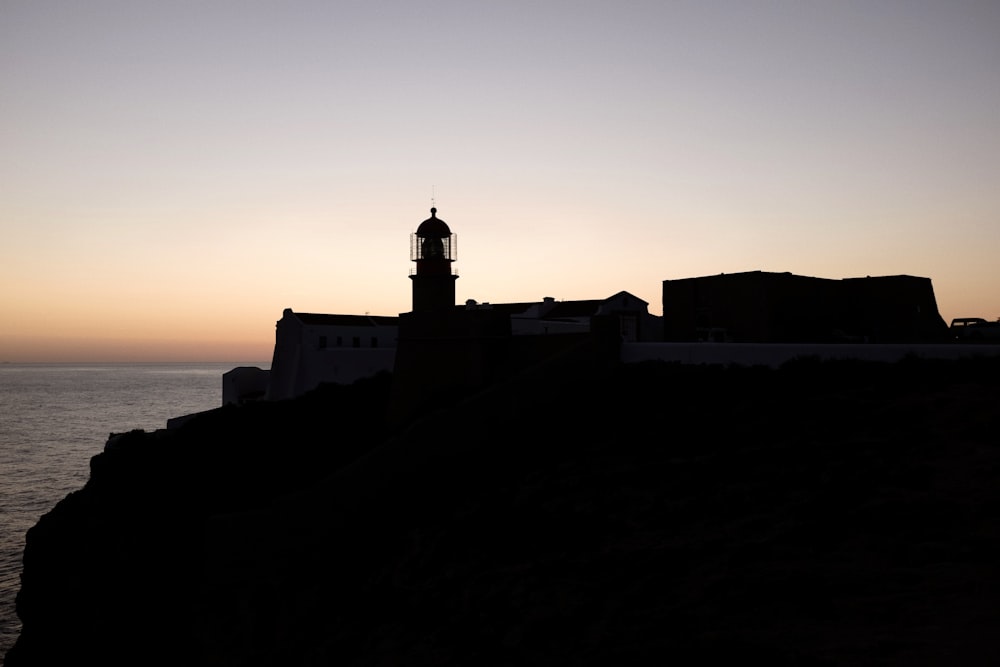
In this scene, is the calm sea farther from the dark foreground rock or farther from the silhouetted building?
the silhouetted building

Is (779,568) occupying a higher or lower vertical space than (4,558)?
higher

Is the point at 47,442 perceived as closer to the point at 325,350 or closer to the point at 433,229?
the point at 325,350

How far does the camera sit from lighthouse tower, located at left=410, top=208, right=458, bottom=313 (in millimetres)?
28688

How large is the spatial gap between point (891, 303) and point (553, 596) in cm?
2373

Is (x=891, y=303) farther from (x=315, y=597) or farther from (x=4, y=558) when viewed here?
(x=4, y=558)

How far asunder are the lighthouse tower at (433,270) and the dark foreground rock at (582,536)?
4.38 meters

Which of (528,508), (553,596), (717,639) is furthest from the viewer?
(528,508)

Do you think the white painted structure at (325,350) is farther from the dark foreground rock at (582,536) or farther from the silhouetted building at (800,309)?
the silhouetted building at (800,309)

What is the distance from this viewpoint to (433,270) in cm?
2867

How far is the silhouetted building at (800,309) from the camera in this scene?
2781cm

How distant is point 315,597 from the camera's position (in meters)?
18.1

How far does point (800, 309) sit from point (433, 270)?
1371cm

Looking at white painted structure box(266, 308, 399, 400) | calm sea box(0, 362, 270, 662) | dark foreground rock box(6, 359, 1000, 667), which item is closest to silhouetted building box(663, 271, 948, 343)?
dark foreground rock box(6, 359, 1000, 667)

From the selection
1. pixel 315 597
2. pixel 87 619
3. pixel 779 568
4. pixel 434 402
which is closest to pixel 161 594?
pixel 87 619
